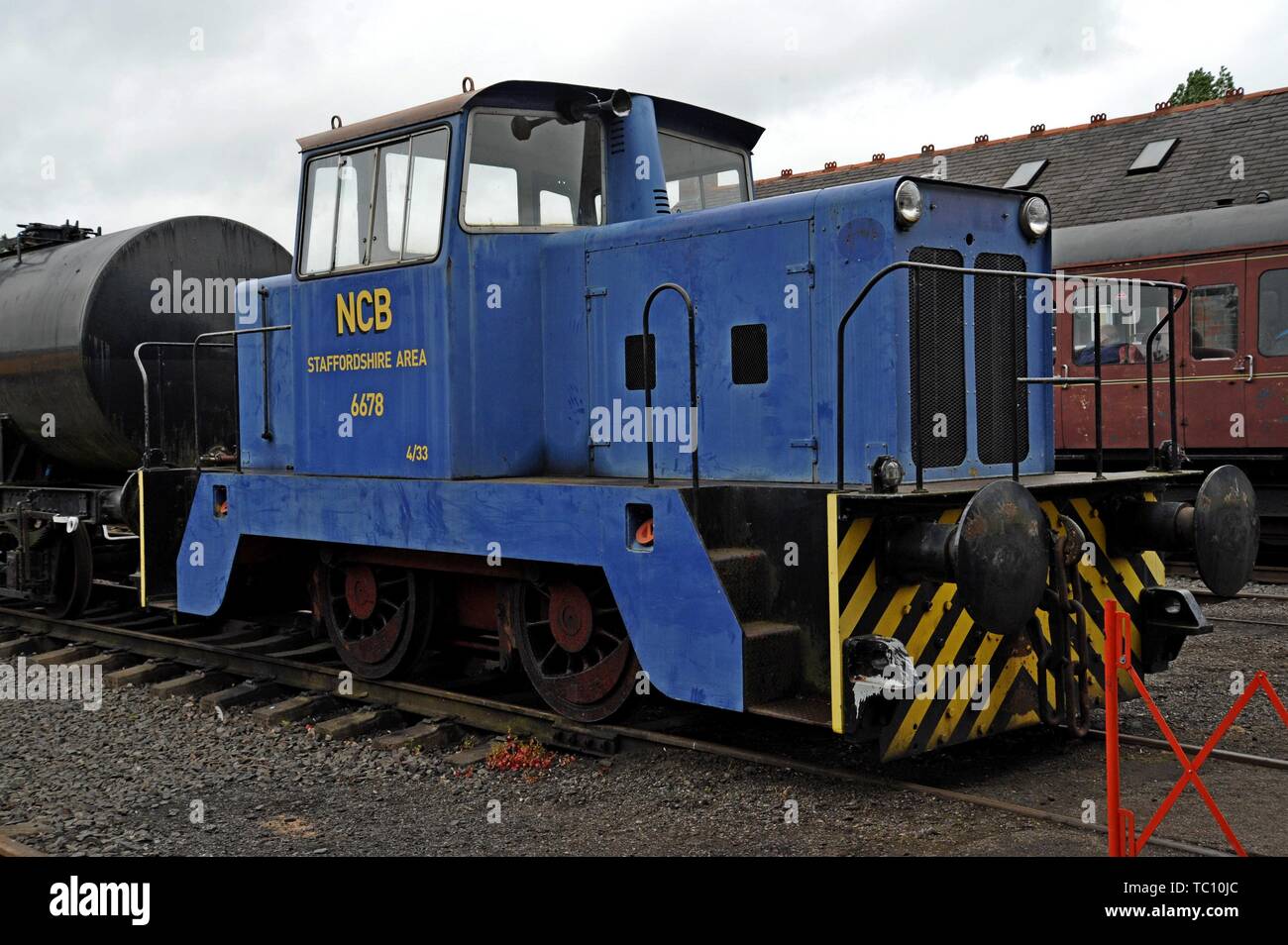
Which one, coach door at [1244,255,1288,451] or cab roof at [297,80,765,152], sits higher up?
cab roof at [297,80,765,152]

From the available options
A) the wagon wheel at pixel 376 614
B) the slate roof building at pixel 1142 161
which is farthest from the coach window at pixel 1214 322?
the wagon wheel at pixel 376 614

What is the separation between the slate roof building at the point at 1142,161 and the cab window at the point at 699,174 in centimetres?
827

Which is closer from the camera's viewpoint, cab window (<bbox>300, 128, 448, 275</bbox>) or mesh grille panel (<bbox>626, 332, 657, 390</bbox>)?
mesh grille panel (<bbox>626, 332, 657, 390</bbox>)

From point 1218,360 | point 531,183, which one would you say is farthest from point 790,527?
point 1218,360

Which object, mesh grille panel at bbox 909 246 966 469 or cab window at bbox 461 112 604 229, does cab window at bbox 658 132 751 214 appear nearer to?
cab window at bbox 461 112 604 229

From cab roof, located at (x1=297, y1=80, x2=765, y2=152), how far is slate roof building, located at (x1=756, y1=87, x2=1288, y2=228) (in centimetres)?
830

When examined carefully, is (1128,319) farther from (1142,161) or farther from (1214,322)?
(1142,161)

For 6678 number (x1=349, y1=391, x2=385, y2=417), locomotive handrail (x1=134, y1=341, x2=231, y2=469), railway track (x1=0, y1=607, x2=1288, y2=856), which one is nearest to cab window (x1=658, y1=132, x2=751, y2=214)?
6678 number (x1=349, y1=391, x2=385, y2=417)

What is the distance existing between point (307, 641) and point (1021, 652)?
201 inches

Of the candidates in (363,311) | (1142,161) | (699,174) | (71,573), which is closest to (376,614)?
(363,311)

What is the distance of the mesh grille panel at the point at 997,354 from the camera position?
5.96 meters

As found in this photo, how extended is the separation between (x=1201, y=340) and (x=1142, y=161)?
5226 mm

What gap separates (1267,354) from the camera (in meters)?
12.5

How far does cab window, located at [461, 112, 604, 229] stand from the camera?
653cm
